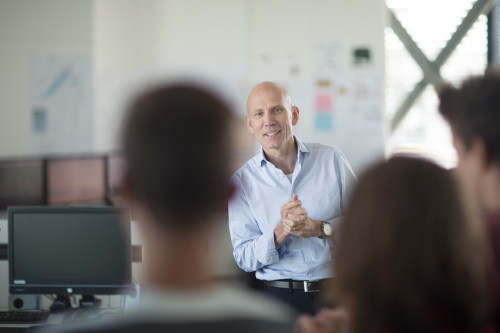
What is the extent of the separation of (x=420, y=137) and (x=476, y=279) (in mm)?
6235

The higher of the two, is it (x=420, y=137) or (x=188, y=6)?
(x=188, y=6)

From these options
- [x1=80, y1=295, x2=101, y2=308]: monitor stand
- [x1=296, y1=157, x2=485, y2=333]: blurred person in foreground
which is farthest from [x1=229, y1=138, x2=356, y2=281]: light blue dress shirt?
[x1=296, y1=157, x2=485, y2=333]: blurred person in foreground

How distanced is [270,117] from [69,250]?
111 cm

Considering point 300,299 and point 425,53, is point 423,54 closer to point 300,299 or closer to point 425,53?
point 425,53

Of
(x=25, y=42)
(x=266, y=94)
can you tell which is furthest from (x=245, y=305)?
(x=25, y=42)

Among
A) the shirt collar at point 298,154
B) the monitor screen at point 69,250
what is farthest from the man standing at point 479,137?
the monitor screen at point 69,250

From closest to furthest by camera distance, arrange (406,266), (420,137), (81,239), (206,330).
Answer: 1. (206,330)
2. (406,266)
3. (81,239)
4. (420,137)

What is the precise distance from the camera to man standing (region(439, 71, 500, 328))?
1340 millimetres

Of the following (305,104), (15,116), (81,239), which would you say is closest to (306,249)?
(81,239)

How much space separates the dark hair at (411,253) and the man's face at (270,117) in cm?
175

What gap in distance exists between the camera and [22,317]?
2.71 meters

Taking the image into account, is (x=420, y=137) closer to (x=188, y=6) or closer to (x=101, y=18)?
(x=188, y=6)

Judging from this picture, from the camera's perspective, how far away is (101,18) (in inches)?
230

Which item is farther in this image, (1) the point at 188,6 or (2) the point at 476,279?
(1) the point at 188,6
